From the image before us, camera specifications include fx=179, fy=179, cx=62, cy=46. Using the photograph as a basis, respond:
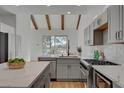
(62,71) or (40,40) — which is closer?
(62,71)

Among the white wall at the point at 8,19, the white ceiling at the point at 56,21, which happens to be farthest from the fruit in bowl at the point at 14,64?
the white ceiling at the point at 56,21

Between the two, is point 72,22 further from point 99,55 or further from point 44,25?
point 99,55

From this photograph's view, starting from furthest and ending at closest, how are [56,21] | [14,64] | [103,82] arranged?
[56,21], [14,64], [103,82]

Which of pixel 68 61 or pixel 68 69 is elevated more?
pixel 68 61

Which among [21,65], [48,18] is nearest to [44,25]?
[48,18]

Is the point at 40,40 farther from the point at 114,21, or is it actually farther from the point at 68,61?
the point at 114,21

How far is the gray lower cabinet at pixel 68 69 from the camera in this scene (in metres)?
6.14

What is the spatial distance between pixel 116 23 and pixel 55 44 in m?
9.81

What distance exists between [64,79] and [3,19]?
2997mm

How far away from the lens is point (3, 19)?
632 cm

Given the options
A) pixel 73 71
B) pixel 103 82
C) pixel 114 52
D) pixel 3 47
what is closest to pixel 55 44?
pixel 73 71

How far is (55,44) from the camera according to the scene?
40.9 ft

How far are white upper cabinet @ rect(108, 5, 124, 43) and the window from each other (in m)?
9.34

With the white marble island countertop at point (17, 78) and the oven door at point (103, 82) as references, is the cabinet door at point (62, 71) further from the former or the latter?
the white marble island countertop at point (17, 78)
